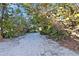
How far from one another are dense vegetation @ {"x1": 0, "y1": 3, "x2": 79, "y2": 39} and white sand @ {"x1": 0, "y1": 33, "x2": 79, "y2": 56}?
5 cm

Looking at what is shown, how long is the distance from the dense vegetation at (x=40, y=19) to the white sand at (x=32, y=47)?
5cm

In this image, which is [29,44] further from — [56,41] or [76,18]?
[76,18]

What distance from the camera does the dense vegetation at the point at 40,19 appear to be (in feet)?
6.95

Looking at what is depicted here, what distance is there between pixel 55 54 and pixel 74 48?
176 millimetres

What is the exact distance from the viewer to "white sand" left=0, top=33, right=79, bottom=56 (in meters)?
2.09

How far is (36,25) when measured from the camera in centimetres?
212

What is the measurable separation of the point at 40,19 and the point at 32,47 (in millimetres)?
262

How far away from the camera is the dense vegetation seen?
2.12 m

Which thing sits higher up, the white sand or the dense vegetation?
the dense vegetation

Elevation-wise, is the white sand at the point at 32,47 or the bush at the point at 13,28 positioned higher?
the bush at the point at 13,28

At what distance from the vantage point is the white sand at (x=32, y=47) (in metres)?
2.09

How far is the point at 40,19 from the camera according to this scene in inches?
84.2

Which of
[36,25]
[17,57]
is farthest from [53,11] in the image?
[17,57]

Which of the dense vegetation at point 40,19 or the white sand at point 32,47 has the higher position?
the dense vegetation at point 40,19
